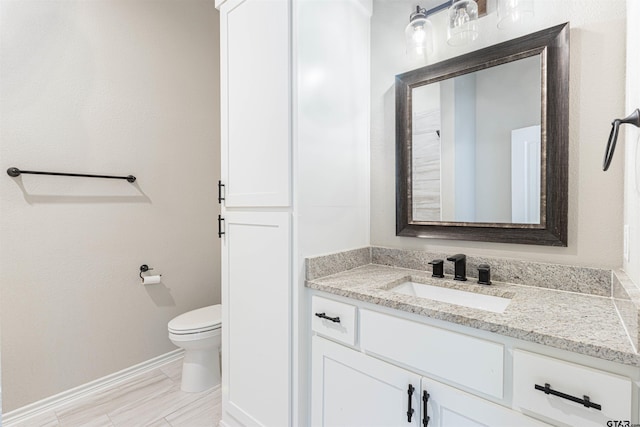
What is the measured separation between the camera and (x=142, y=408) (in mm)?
1865

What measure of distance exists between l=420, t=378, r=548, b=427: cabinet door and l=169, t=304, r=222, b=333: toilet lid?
4.72 feet

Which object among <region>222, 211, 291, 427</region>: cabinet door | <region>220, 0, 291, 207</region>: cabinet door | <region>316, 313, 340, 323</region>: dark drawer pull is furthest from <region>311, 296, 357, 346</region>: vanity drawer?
<region>220, 0, 291, 207</region>: cabinet door

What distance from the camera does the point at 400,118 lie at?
64.7 inches

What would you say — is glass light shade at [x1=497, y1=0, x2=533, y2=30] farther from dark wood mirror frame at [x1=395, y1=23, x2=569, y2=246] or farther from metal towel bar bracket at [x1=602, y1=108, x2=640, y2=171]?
metal towel bar bracket at [x1=602, y1=108, x2=640, y2=171]

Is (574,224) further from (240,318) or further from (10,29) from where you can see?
(10,29)

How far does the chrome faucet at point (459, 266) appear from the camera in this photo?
54.3 inches

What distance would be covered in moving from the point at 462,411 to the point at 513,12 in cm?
149

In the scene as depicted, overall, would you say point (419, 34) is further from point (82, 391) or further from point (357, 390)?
point (82, 391)

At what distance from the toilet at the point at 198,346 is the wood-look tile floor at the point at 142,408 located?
68 millimetres

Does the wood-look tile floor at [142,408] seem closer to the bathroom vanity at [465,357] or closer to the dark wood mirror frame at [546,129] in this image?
the bathroom vanity at [465,357]

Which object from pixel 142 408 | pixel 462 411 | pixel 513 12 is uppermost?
pixel 513 12

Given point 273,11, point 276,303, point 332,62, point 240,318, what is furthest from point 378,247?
point 273,11

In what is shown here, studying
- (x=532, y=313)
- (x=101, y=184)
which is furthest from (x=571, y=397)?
(x=101, y=184)

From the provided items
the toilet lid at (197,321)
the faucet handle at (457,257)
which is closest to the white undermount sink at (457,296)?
the faucet handle at (457,257)
